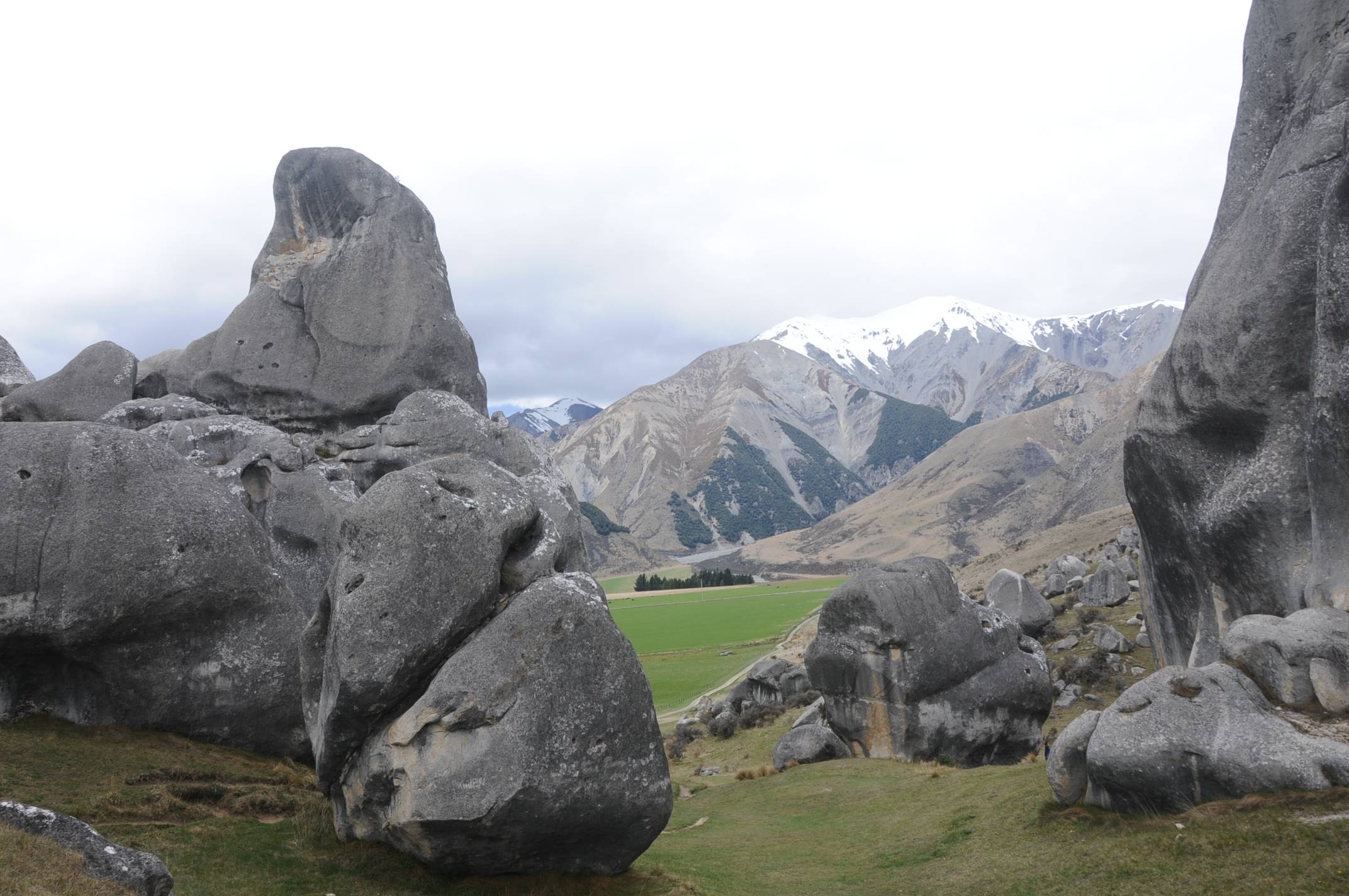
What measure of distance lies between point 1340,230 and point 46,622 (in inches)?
1004

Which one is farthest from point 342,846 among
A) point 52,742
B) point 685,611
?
point 685,611

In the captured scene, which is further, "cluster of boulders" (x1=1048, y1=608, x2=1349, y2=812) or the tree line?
the tree line

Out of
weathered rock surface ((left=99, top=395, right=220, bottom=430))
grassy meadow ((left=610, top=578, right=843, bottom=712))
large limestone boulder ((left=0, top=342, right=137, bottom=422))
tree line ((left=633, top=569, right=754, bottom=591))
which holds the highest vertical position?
large limestone boulder ((left=0, top=342, right=137, bottom=422))

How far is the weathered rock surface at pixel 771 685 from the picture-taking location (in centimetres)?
4697

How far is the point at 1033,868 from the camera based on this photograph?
51.6ft

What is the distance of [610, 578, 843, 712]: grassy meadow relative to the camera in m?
66.9

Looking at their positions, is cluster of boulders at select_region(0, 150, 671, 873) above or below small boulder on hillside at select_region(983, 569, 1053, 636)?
above

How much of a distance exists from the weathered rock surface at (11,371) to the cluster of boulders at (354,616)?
467 centimetres

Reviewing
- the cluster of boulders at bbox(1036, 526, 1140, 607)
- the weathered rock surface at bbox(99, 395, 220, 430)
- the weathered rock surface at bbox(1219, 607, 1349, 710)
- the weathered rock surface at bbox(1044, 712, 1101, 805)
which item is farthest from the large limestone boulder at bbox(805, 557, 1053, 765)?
the weathered rock surface at bbox(99, 395, 220, 430)

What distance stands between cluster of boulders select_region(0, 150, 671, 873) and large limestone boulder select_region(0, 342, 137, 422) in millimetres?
114

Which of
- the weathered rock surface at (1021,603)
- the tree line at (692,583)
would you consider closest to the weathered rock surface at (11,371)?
the weathered rock surface at (1021,603)

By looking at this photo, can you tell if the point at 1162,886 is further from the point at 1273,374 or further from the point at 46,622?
the point at 46,622

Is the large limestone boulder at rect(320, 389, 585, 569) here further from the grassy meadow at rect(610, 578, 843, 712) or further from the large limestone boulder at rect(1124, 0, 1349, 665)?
Result: the grassy meadow at rect(610, 578, 843, 712)

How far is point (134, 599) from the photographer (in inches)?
705
